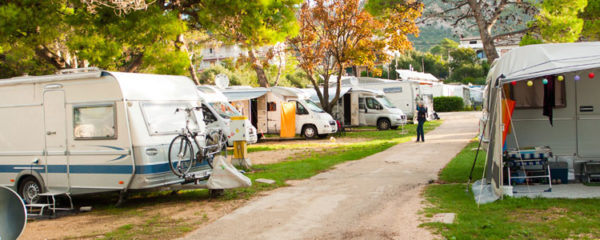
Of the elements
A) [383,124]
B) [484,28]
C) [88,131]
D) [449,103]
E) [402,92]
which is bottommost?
[383,124]

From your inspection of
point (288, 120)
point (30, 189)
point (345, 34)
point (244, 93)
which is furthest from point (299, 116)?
point (30, 189)

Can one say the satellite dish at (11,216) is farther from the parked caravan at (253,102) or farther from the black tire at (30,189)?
the parked caravan at (253,102)

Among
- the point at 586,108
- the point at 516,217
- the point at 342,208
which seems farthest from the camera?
the point at 586,108

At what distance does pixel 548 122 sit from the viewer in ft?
31.9

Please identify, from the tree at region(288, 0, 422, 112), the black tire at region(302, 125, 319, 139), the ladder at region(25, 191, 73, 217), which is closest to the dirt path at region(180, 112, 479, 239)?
the ladder at region(25, 191, 73, 217)

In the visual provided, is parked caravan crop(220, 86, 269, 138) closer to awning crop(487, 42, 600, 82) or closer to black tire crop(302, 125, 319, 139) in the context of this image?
black tire crop(302, 125, 319, 139)

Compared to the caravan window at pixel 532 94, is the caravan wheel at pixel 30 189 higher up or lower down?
lower down

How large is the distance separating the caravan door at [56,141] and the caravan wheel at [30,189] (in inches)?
11.5

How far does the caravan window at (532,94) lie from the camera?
9555mm

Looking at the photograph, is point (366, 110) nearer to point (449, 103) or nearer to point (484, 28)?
point (484, 28)

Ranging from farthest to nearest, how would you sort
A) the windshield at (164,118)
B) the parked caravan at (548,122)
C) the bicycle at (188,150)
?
the bicycle at (188,150)
the windshield at (164,118)
the parked caravan at (548,122)

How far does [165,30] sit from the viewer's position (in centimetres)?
1262

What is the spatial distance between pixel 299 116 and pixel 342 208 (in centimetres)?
1454

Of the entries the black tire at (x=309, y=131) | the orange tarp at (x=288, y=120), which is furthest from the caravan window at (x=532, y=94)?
the orange tarp at (x=288, y=120)
